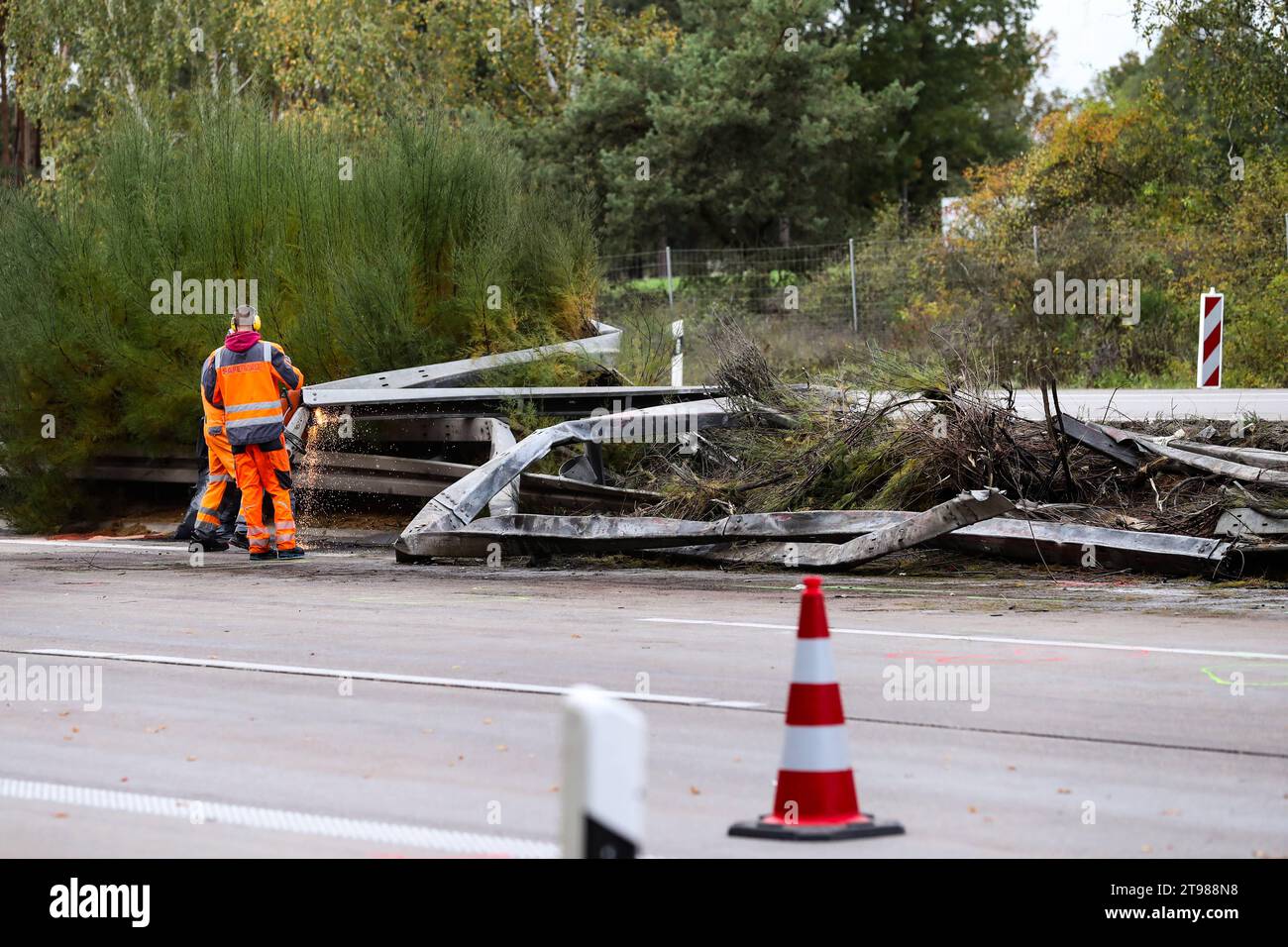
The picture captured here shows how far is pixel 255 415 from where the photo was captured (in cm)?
1477

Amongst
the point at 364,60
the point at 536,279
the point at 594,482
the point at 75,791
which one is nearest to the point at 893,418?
the point at 594,482

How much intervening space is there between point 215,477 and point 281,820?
34.8 feet

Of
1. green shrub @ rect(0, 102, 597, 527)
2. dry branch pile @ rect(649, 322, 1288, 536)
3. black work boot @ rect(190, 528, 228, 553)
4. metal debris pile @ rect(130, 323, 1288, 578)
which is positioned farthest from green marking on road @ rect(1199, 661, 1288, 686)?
green shrub @ rect(0, 102, 597, 527)

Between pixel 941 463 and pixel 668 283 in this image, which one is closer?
pixel 941 463

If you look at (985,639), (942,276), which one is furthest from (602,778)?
(942,276)

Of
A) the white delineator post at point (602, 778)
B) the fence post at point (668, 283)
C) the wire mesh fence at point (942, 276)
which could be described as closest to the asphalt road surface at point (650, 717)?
the white delineator post at point (602, 778)

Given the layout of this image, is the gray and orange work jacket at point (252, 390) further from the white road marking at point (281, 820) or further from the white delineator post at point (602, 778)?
the white delineator post at point (602, 778)

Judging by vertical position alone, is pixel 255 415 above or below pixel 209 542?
above

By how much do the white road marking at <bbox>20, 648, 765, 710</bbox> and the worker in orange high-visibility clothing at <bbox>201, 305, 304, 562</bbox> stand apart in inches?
215

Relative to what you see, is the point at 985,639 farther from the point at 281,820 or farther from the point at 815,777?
the point at 281,820

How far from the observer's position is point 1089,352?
27875 mm

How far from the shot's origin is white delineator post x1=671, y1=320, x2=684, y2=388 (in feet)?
59.2
